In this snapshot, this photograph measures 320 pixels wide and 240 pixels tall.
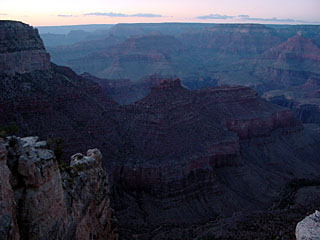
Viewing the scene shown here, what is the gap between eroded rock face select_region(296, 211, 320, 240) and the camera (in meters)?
17.4

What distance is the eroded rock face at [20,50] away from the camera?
44500 mm

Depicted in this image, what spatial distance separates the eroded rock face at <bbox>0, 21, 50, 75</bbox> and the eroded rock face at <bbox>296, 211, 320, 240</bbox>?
1534 inches

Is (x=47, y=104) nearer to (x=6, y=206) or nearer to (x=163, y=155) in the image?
(x=163, y=155)

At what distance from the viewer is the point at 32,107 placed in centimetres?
4241

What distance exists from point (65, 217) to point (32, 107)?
27664 mm

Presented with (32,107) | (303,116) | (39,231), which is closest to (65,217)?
(39,231)

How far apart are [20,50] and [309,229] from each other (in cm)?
4161

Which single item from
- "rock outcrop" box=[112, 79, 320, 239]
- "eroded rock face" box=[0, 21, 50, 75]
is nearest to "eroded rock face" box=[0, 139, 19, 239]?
"rock outcrop" box=[112, 79, 320, 239]

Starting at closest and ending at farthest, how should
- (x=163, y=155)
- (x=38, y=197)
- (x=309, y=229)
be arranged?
(x=38, y=197) < (x=309, y=229) < (x=163, y=155)

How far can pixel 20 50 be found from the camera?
46688 millimetres

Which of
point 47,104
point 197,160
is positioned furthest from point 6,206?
point 197,160

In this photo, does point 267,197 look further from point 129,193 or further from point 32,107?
point 32,107

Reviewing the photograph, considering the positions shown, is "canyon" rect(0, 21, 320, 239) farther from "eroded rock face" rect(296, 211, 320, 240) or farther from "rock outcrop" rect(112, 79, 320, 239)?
"eroded rock face" rect(296, 211, 320, 240)

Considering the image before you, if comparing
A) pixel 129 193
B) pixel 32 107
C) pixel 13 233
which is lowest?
pixel 129 193
